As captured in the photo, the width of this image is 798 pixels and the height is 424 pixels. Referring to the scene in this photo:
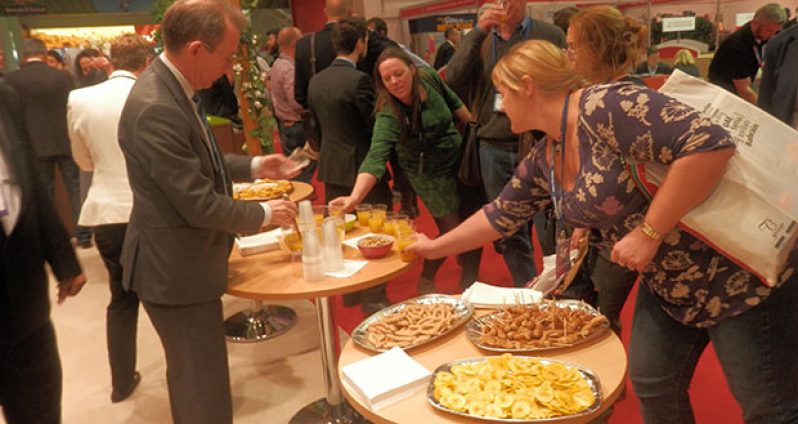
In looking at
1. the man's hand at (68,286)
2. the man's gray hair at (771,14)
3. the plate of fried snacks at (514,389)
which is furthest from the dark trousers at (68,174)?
the man's gray hair at (771,14)

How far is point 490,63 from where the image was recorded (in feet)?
10.2

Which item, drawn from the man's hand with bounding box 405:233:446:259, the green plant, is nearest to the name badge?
the man's hand with bounding box 405:233:446:259

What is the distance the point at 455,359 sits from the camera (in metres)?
1.54

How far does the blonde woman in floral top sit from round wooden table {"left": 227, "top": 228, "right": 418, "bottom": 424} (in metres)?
0.72

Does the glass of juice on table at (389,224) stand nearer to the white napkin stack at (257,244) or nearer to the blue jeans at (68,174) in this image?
the white napkin stack at (257,244)

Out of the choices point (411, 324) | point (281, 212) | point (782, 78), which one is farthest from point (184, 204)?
point (782, 78)

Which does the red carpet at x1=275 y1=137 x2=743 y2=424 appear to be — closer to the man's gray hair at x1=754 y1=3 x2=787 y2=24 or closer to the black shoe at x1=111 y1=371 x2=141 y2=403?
the black shoe at x1=111 y1=371 x2=141 y2=403

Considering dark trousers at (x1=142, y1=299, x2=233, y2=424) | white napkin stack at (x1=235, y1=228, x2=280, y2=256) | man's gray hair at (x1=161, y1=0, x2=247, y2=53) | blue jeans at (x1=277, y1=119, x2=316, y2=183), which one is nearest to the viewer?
man's gray hair at (x1=161, y1=0, x2=247, y2=53)

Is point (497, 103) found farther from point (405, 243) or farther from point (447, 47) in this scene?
point (447, 47)

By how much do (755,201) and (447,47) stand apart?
555 centimetres

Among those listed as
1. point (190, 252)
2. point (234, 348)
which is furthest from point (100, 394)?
point (190, 252)

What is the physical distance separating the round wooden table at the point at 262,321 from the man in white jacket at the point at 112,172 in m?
0.67

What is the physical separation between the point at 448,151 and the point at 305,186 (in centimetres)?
103

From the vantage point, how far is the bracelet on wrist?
1361mm
